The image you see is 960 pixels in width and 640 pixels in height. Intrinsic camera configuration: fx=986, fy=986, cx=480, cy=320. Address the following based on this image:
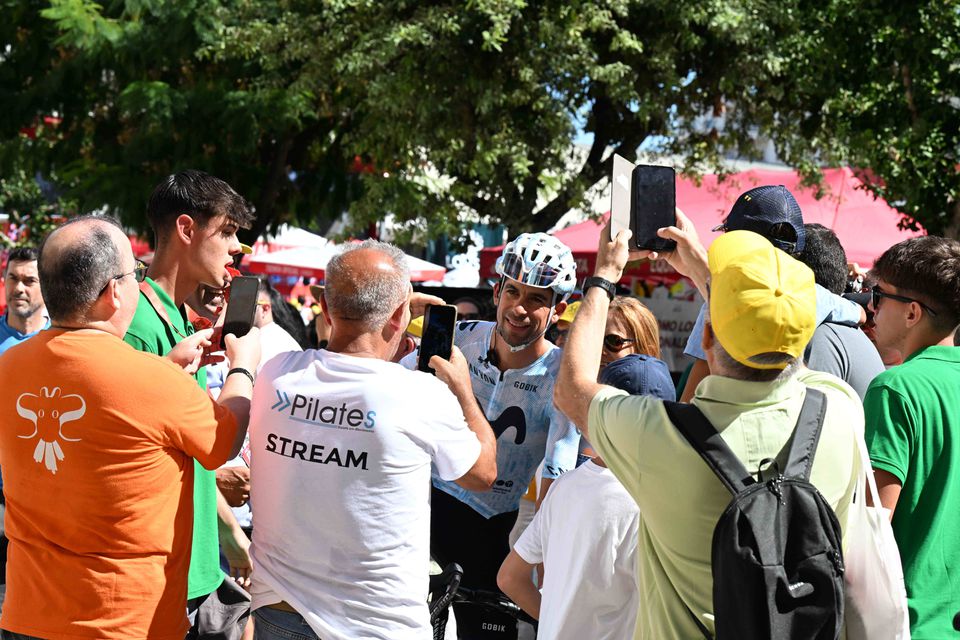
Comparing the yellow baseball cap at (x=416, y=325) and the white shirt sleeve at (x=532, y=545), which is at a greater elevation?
the yellow baseball cap at (x=416, y=325)

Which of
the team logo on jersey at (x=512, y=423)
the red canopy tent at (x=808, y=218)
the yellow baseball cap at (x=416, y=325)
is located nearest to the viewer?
the team logo on jersey at (x=512, y=423)

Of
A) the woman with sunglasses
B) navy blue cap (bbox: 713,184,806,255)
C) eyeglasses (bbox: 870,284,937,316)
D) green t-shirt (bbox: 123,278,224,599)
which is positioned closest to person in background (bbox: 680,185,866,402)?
navy blue cap (bbox: 713,184,806,255)

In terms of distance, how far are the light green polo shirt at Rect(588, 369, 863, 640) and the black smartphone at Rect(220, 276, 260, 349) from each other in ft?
3.64

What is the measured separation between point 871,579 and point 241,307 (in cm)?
179

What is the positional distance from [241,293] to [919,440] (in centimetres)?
193

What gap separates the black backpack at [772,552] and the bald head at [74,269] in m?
1.50

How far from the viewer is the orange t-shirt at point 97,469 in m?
2.45

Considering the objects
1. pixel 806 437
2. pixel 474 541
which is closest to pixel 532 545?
pixel 474 541

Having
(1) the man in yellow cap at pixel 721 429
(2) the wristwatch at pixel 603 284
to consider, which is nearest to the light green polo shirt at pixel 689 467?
(1) the man in yellow cap at pixel 721 429

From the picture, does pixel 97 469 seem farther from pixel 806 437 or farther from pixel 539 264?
pixel 539 264

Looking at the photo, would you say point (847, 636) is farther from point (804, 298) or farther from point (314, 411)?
point (314, 411)

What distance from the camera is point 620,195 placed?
2559 millimetres

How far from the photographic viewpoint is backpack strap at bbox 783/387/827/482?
2.11 m

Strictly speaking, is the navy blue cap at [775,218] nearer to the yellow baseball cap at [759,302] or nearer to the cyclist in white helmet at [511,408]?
the cyclist in white helmet at [511,408]
